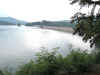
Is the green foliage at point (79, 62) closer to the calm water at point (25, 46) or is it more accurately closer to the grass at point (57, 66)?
the grass at point (57, 66)

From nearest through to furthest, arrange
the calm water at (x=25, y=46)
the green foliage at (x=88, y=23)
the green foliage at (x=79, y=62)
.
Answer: the green foliage at (x=88, y=23), the green foliage at (x=79, y=62), the calm water at (x=25, y=46)

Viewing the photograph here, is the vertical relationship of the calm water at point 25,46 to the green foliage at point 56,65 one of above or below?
below

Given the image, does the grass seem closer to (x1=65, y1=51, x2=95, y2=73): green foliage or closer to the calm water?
(x1=65, y1=51, x2=95, y2=73): green foliage

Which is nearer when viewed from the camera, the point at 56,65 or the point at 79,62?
the point at 56,65

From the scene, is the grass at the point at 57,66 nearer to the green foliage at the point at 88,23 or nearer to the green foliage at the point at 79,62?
the green foliage at the point at 79,62

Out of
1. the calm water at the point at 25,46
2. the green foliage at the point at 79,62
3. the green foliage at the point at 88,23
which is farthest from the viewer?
the calm water at the point at 25,46

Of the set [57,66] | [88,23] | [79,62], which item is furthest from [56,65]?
[88,23]

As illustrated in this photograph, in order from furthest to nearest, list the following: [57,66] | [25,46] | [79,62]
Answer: [25,46], [79,62], [57,66]

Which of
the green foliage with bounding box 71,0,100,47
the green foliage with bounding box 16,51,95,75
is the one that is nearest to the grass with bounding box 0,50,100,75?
the green foliage with bounding box 16,51,95,75

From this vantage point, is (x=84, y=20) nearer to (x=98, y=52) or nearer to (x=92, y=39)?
(x=92, y=39)

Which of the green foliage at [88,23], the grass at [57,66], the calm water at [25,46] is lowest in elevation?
the calm water at [25,46]

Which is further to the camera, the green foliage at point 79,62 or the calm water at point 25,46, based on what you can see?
the calm water at point 25,46

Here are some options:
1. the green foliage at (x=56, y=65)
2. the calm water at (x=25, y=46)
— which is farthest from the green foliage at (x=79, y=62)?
the calm water at (x=25, y=46)

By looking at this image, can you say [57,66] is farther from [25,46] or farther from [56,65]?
[25,46]
